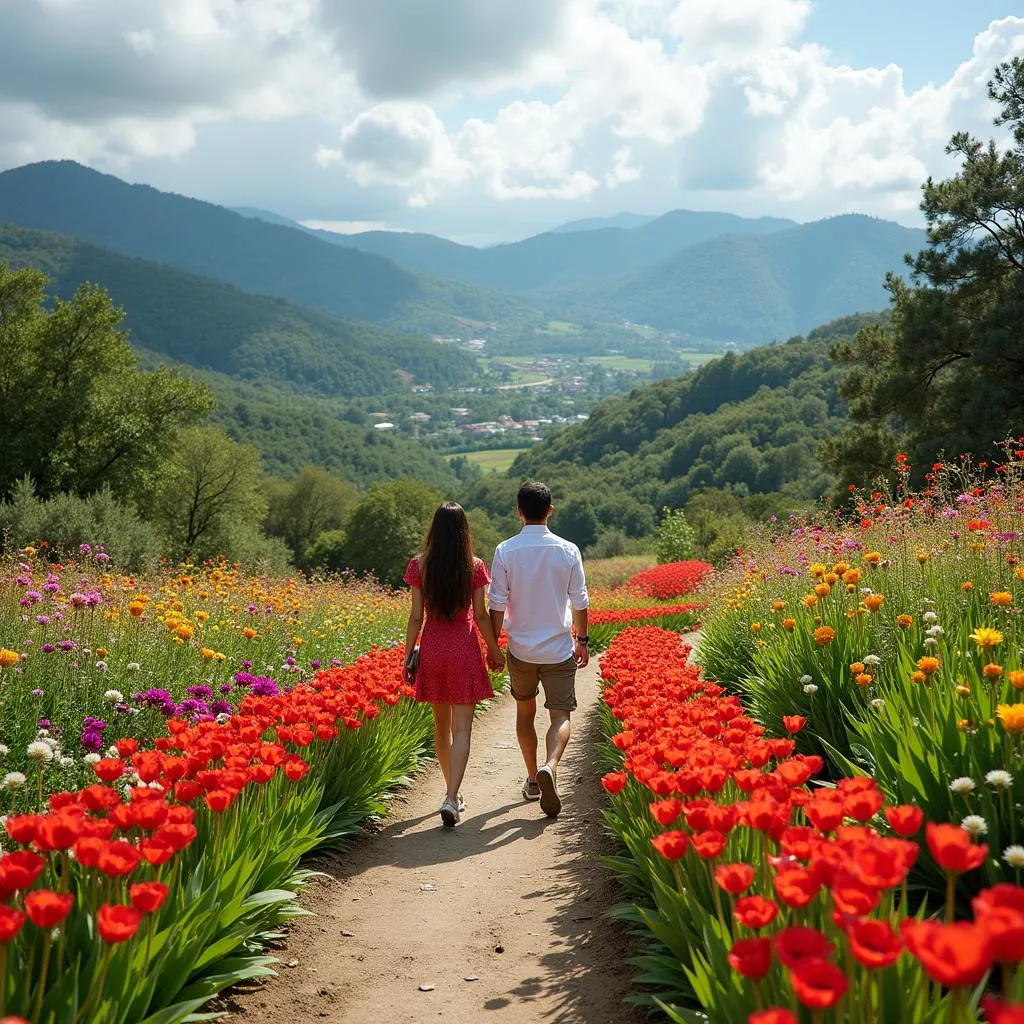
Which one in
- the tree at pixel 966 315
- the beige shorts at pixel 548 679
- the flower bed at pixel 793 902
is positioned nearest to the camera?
the flower bed at pixel 793 902

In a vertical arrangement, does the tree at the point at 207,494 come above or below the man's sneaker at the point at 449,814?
above

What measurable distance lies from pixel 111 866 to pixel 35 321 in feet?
92.4

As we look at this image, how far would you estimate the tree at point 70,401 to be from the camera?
82.3 ft

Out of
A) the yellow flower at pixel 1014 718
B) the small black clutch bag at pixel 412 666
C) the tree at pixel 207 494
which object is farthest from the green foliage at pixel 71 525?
the yellow flower at pixel 1014 718

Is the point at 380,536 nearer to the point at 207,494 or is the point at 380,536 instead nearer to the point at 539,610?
the point at 207,494

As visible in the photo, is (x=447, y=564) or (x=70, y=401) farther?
(x=70, y=401)

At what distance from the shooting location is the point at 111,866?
2.29 meters

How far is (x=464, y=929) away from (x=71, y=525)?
1908 cm

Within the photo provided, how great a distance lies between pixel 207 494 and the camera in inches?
1447

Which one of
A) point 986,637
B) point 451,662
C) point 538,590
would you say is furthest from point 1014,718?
point 451,662

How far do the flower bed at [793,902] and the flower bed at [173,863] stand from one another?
4.70 feet

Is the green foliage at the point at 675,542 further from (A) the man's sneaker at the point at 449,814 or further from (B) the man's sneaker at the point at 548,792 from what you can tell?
(A) the man's sneaker at the point at 449,814

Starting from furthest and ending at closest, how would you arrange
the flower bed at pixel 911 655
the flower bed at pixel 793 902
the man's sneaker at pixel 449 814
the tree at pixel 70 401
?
the tree at pixel 70 401 < the man's sneaker at pixel 449 814 < the flower bed at pixel 911 655 < the flower bed at pixel 793 902

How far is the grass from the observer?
465 ft
